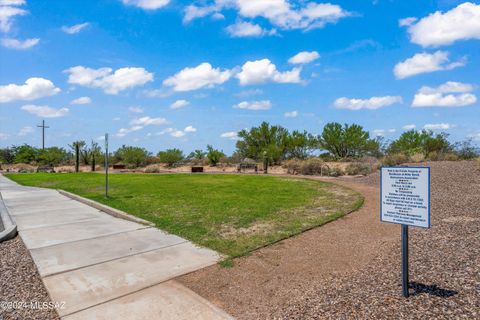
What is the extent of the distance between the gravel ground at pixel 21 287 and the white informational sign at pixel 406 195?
3.96 meters

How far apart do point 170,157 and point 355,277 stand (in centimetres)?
3415

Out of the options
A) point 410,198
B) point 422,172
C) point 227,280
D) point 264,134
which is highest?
point 264,134

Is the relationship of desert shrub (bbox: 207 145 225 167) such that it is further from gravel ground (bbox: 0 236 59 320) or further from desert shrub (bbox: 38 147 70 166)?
gravel ground (bbox: 0 236 59 320)

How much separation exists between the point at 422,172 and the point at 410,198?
325mm

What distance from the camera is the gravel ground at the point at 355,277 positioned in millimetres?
3498

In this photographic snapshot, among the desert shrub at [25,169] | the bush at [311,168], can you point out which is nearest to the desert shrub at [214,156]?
the bush at [311,168]

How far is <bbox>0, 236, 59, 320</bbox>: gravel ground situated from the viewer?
3.60 metres

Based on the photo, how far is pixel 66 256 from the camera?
17.8 feet

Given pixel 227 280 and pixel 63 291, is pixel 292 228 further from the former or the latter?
pixel 63 291

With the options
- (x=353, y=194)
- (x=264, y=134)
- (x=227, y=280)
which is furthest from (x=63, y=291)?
(x=264, y=134)

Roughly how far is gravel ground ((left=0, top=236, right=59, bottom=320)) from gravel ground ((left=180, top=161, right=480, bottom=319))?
1.74 meters

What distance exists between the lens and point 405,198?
370 centimetres

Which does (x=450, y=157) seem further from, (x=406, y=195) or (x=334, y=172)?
(x=406, y=195)

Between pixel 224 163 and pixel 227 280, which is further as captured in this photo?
pixel 224 163
